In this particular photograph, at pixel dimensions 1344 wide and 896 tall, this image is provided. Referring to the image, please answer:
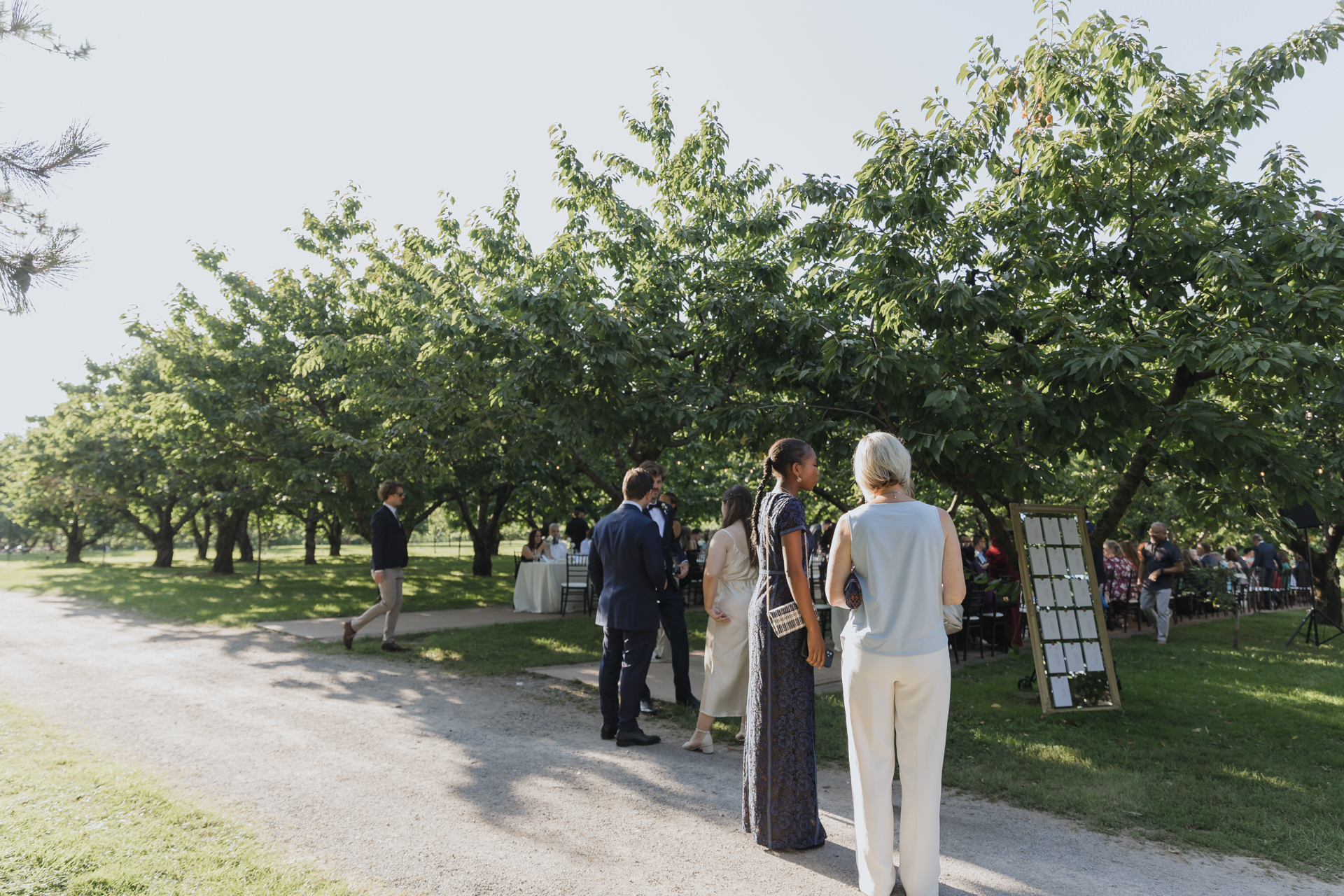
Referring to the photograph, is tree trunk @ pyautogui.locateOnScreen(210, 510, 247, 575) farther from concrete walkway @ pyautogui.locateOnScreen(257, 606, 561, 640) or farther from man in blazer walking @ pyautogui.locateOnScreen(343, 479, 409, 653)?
man in blazer walking @ pyautogui.locateOnScreen(343, 479, 409, 653)

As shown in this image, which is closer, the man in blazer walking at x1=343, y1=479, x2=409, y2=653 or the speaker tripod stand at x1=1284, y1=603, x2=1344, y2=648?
the man in blazer walking at x1=343, y1=479, x2=409, y2=653

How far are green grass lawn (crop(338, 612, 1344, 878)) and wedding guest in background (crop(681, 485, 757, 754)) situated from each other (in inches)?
20.2

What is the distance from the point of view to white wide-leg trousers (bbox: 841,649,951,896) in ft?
10.8

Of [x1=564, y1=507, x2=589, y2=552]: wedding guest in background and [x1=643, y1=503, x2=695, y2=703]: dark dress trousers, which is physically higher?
[x1=564, y1=507, x2=589, y2=552]: wedding guest in background

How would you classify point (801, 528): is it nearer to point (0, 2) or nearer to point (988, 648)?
point (0, 2)

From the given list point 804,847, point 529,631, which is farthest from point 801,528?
point 529,631

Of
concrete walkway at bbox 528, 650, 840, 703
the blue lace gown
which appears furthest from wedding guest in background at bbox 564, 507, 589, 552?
the blue lace gown

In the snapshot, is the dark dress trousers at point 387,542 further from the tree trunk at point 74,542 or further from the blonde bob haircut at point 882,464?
the tree trunk at point 74,542

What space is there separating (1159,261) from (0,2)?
743 cm

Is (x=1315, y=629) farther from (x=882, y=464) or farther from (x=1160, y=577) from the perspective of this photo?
(x=882, y=464)

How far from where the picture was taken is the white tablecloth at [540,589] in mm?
14672

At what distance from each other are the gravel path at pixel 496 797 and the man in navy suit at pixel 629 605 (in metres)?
0.29

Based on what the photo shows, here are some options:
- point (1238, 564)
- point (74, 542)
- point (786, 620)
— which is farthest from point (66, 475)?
point (1238, 564)

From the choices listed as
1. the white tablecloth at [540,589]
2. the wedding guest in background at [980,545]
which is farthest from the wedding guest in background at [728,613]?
the wedding guest in background at [980,545]
